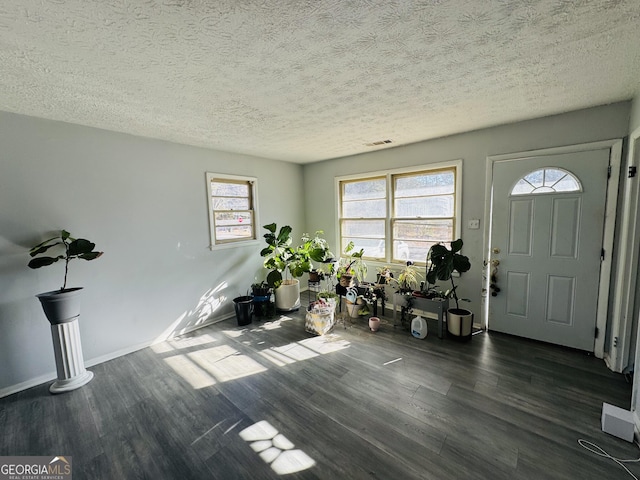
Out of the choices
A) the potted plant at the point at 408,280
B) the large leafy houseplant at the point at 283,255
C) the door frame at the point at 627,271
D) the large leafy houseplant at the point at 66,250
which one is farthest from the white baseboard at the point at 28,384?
the door frame at the point at 627,271

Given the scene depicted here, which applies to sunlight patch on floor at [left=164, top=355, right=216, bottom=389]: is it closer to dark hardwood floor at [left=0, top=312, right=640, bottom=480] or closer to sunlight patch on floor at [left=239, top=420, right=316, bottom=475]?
dark hardwood floor at [left=0, top=312, right=640, bottom=480]

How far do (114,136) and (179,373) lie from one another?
2.74m

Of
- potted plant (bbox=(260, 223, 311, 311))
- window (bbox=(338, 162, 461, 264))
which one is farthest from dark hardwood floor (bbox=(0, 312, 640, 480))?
window (bbox=(338, 162, 461, 264))

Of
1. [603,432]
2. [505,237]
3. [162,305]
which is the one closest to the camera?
[603,432]

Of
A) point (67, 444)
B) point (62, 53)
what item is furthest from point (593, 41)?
point (67, 444)

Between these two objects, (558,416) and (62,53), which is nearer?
(62,53)

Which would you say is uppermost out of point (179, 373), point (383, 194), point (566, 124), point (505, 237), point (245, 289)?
point (566, 124)

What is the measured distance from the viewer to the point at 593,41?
1.55m

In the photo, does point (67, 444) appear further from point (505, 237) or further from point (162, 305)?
point (505, 237)

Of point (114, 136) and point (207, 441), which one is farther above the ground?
point (114, 136)

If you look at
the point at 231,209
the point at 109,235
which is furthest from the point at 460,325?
the point at 109,235

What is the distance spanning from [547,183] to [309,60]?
296 cm

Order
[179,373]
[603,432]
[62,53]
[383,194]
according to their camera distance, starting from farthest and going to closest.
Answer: [383,194]
[179,373]
[603,432]
[62,53]

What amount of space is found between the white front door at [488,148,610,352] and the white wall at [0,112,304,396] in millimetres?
3770
